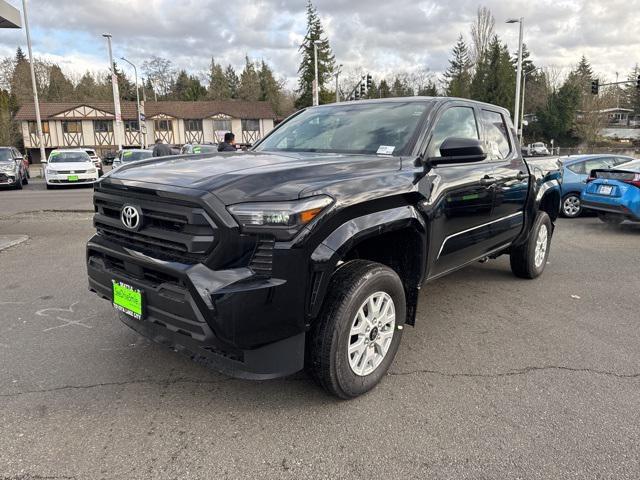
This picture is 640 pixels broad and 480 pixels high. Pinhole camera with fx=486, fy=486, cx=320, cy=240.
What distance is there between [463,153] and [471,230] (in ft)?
2.64

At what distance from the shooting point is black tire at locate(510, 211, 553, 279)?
5430mm

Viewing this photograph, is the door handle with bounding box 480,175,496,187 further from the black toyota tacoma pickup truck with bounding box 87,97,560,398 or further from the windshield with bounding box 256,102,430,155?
the windshield with bounding box 256,102,430,155

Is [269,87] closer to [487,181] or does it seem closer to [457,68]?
[457,68]

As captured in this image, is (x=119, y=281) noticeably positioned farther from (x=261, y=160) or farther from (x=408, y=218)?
(x=408, y=218)

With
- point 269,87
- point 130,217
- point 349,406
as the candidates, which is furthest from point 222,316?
point 269,87

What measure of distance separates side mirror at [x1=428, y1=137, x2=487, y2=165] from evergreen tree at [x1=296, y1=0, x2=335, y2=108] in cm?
5477

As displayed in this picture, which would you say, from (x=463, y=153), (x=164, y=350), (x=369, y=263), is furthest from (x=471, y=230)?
(x=164, y=350)

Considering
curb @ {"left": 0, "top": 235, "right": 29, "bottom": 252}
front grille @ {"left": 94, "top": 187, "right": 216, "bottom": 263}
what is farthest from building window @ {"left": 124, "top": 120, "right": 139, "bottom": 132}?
front grille @ {"left": 94, "top": 187, "right": 216, "bottom": 263}

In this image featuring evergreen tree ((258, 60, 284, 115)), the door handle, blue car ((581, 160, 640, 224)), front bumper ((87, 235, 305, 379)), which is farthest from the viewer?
evergreen tree ((258, 60, 284, 115))

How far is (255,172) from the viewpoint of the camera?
2.72 meters

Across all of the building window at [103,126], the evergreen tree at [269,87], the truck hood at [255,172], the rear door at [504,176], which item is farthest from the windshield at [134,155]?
the evergreen tree at [269,87]

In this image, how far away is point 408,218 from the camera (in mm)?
3174

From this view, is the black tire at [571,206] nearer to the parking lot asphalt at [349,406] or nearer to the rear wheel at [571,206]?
the rear wheel at [571,206]

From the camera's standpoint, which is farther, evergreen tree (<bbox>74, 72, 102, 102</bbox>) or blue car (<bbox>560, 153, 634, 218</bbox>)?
evergreen tree (<bbox>74, 72, 102, 102</bbox>)
